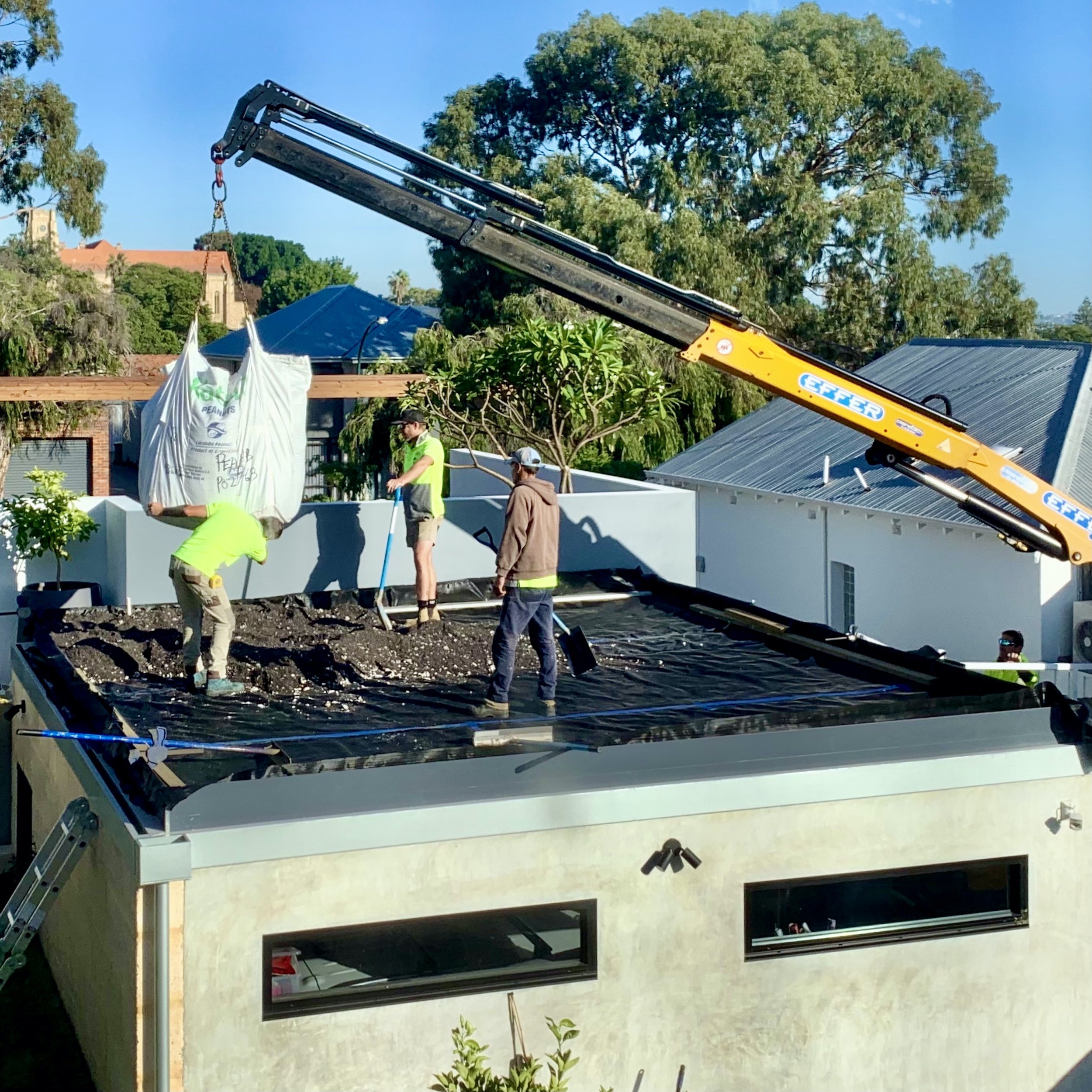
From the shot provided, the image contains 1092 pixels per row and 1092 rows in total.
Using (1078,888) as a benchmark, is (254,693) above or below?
above

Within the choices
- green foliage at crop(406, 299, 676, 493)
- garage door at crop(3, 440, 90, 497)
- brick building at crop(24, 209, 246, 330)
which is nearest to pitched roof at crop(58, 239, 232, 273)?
brick building at crop(24, 209, 246, 330)

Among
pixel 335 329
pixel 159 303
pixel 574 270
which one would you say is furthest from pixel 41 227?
pixel 574 270

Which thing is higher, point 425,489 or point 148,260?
point 148,260

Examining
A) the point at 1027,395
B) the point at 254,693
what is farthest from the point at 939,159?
the point at 254,693

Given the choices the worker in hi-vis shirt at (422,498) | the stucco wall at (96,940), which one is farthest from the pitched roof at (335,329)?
the stucco wall at (96,940)

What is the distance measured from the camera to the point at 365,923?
618 centimetres

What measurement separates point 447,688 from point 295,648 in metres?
1.41

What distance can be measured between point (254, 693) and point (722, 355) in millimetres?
3741

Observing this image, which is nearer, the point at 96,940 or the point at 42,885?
the point at 42,885

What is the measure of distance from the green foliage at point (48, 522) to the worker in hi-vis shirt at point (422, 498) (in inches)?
114

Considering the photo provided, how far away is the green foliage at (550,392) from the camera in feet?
50.2

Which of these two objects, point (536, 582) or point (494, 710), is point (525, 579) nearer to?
point (536, 582)

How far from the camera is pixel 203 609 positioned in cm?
911

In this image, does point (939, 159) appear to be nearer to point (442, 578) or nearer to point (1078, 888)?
point (442, 578)
